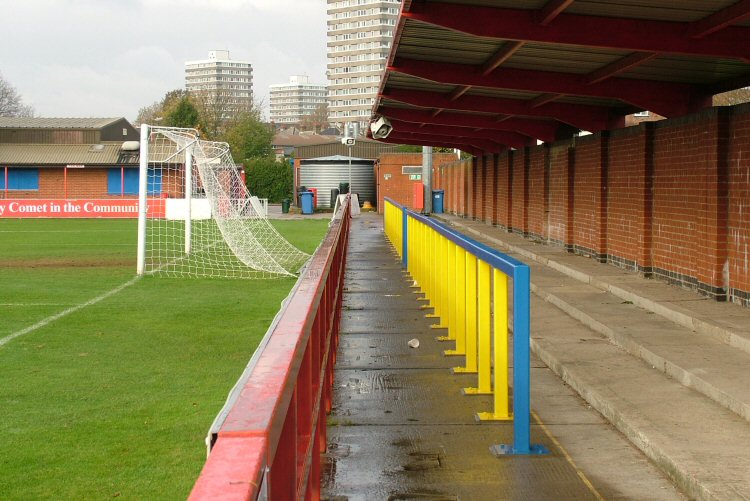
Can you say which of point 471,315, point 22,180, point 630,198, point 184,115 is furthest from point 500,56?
point 184,115

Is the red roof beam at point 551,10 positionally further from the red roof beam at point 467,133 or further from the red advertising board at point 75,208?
the red advertising board at point 75,208

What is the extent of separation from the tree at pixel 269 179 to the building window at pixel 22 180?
54.2 ft

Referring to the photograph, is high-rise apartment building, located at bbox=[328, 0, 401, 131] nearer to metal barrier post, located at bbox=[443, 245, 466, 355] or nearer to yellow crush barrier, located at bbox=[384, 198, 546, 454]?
yellow crush barrier, located at bbox=[384, 198, 546, 454]

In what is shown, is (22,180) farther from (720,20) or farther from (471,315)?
(471,315)

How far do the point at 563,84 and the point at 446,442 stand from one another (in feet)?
29.6

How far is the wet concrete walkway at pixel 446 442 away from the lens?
561cm

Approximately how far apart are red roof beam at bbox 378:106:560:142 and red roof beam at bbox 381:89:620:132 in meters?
2.97

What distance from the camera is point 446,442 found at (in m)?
6.64

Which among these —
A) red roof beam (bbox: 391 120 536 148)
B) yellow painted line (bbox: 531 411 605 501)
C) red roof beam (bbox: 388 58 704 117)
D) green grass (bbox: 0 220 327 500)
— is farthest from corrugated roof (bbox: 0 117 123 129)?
yellow painted line (bbox: 531 411 605 501)

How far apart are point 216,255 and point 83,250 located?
3820 mm

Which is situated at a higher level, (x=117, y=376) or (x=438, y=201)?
(x=438, y=201)

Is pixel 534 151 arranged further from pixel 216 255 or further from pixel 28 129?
pixel 28 129

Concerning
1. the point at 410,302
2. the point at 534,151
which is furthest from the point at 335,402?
the point at 534,151

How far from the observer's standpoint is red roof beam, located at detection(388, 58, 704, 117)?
14102mm
